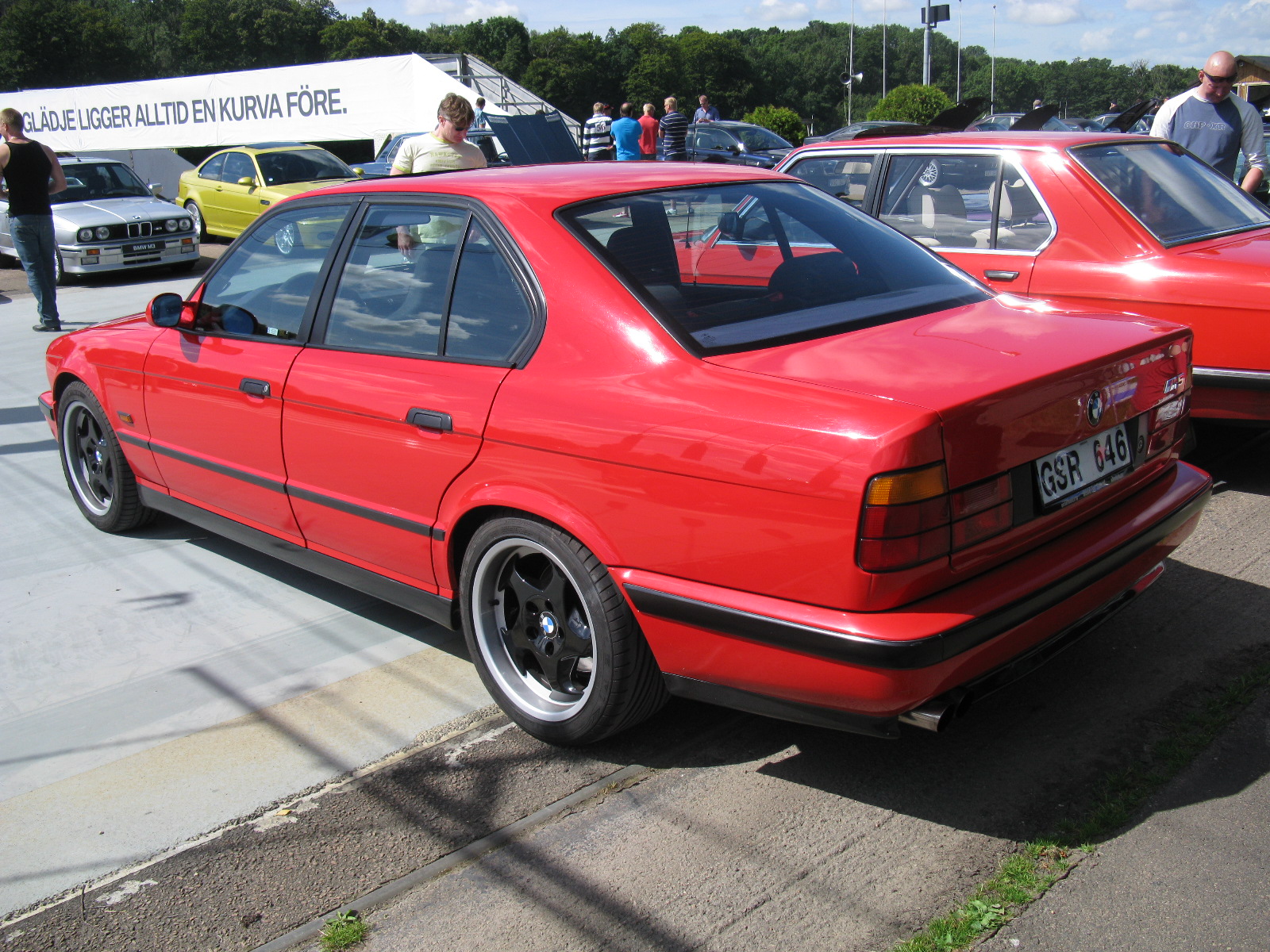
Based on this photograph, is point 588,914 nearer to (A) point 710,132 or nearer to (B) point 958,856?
(B) point 958,856

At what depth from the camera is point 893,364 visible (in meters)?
2.60

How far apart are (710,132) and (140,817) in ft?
76.5

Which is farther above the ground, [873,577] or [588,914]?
[873,577]

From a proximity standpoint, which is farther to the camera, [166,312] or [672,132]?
[672,132]

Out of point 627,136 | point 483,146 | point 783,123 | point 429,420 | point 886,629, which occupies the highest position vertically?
point 783,123

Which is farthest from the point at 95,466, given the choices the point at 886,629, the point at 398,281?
the point at 886,629

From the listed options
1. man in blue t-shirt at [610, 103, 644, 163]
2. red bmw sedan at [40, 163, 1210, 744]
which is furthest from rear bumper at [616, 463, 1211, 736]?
man in blue t-shirt at [610, 103, 644, 163]

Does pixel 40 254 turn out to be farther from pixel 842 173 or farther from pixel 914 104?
pixel 914 104

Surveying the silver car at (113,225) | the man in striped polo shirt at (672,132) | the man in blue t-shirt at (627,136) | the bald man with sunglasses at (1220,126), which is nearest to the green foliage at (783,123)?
the man in striped polo shirt at (672,132)

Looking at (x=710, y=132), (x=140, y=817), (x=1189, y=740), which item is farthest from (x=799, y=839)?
(x=710, y=132)

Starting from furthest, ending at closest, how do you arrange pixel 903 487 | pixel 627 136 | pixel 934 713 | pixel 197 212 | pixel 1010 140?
1. pixel 627 136
2. pixel 197 212
3. pixel 1010 140
4. pixel 934 713
5. pixel 903 487

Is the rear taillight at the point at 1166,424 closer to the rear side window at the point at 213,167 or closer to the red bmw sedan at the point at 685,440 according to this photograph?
the red bmw sedan at the point at 685,440

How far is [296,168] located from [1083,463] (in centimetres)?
1369

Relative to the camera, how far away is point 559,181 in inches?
131
